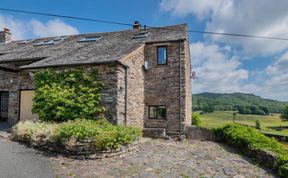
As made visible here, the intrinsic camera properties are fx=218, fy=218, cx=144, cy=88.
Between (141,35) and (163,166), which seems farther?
(141,35)

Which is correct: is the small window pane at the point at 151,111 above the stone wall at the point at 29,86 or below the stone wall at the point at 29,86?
below

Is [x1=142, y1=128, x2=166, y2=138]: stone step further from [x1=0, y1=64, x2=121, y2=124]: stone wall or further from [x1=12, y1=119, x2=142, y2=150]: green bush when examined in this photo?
[x1=12, y1=119, x2=142, y2=150]: green bush

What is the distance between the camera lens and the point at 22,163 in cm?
610

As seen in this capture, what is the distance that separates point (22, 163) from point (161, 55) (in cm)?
992

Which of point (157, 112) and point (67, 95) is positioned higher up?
point (67, 95)

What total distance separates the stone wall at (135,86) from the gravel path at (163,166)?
3462 mm

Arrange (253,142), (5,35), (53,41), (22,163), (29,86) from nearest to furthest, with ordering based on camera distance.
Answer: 1. (22,163)
2. (253,142)
3. (29,86)
4. (53,41)
5. (5,35)

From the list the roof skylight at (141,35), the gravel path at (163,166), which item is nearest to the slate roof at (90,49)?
the roof skylight at (141,35)

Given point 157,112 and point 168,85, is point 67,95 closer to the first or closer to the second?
point 157,112

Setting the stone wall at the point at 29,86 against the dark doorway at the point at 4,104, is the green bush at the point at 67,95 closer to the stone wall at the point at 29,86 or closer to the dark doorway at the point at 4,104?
the stone wall at the point at 29,86

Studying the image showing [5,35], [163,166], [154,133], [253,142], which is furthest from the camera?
[5,35]

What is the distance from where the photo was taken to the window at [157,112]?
13.6 metres

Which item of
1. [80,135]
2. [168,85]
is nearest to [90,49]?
[168,85]

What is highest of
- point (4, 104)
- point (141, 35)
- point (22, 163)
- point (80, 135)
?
point (141, 35)
